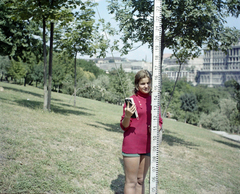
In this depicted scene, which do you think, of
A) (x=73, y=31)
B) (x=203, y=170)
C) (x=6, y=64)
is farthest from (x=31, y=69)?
(x=203, y=170)

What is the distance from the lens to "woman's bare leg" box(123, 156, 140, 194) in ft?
10.7

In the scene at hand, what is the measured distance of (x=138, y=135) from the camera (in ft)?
10.6

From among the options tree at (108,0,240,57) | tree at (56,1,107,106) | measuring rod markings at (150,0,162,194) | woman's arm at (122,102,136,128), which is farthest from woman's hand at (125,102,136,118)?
tree at (56,1,107,106)

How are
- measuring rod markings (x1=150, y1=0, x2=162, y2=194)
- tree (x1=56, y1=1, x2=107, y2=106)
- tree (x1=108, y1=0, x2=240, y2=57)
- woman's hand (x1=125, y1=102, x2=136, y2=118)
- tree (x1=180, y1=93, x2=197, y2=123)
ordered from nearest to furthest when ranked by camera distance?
woman's hand (x1=125, y1=102, x2=136, y2=118) → measuring rod markings (x1=150, y1=0, x2=162, y2=194) → tree (x1=108, y1=0, x2=240, y2=57) → tree (x1=56, y1=1, x2=107, y2=106) → tree (x1=180, y1=93, x2=197, y2=123)

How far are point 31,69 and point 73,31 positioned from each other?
48305 mm

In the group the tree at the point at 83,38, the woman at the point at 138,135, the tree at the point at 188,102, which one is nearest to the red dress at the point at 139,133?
the woman at the point at 138,135

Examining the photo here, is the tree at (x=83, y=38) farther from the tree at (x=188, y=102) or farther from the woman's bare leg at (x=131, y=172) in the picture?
the tree at (x=188, y=102)

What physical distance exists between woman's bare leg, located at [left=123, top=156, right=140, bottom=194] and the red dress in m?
0.11

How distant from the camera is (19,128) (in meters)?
6.88

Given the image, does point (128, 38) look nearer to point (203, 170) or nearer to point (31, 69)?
point (203, 170)

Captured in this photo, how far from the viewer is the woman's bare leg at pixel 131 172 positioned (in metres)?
3.25

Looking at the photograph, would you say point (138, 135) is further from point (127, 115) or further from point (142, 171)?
point (142, 171)

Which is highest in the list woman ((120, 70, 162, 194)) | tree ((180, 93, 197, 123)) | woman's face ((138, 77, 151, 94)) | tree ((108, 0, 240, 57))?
tree ((108, 0, 240, 57))

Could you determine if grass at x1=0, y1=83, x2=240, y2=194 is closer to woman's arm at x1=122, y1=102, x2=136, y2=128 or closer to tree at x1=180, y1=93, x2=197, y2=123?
woman's arm at x1=122, y1=102, x2=136, y2=128
